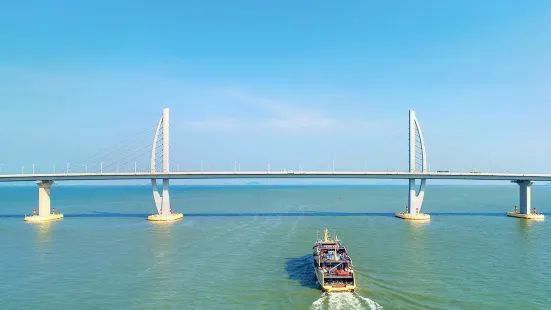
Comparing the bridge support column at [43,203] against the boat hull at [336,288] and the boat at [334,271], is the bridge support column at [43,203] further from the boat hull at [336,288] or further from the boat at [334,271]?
the boat hull at [336,288]

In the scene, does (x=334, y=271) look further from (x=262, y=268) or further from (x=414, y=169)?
(x=414, y=169)

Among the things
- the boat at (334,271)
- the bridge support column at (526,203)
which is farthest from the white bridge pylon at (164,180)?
the bridge support column at (526,203)

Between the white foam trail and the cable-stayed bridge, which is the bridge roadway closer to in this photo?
the cable-stayed bridge

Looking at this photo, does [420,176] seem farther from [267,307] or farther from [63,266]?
[63,266]

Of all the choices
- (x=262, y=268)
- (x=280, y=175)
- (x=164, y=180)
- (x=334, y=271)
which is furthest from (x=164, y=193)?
(x=334, y=271)

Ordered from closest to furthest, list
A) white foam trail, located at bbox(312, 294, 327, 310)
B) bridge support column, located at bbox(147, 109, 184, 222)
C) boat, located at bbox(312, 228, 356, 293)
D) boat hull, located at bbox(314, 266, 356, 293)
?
white foam trail, located at bbox(312, 294, 327, 310) < boat hull, located at bbox(314, 266, 356, 293) < boat, located at bbox(312, 228, 356, 293) < bridge support column, located at bbox(147, 109, 184, 222)

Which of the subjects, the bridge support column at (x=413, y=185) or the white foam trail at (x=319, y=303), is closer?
the white foam trail at (x=319, y=303)

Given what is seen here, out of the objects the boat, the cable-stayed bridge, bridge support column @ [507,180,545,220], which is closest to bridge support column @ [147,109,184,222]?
the cable-stayed bridge
